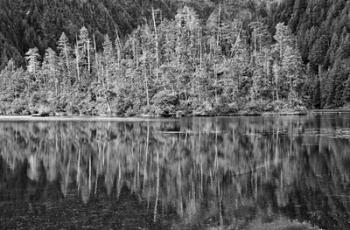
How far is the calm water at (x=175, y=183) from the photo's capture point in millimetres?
16531

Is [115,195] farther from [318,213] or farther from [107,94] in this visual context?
[107,94]

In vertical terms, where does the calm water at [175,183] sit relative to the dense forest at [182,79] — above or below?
below

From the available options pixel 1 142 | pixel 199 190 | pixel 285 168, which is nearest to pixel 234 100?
pixel 1 142

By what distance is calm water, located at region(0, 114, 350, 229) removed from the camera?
16.5m

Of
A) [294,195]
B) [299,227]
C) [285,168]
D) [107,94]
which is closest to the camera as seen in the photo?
[299,227]

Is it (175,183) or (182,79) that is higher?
(182,79)

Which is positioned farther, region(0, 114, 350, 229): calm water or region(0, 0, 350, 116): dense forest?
region(0, 0, 350, 116): dense forest

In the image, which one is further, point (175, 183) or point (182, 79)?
point (182, 79)

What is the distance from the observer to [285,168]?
89.7ft

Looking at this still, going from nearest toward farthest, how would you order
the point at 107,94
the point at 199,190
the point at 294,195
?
the point at 294,195 < the point at 199,190 < the point at 107,94

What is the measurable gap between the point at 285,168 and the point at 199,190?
8215mm

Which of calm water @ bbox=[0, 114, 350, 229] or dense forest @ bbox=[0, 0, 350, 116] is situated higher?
dense forest @ bbox=[0, 0, 350, 116]

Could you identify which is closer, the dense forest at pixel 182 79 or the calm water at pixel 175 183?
the calm water at pixel 175 183

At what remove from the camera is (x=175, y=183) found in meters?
23.3
